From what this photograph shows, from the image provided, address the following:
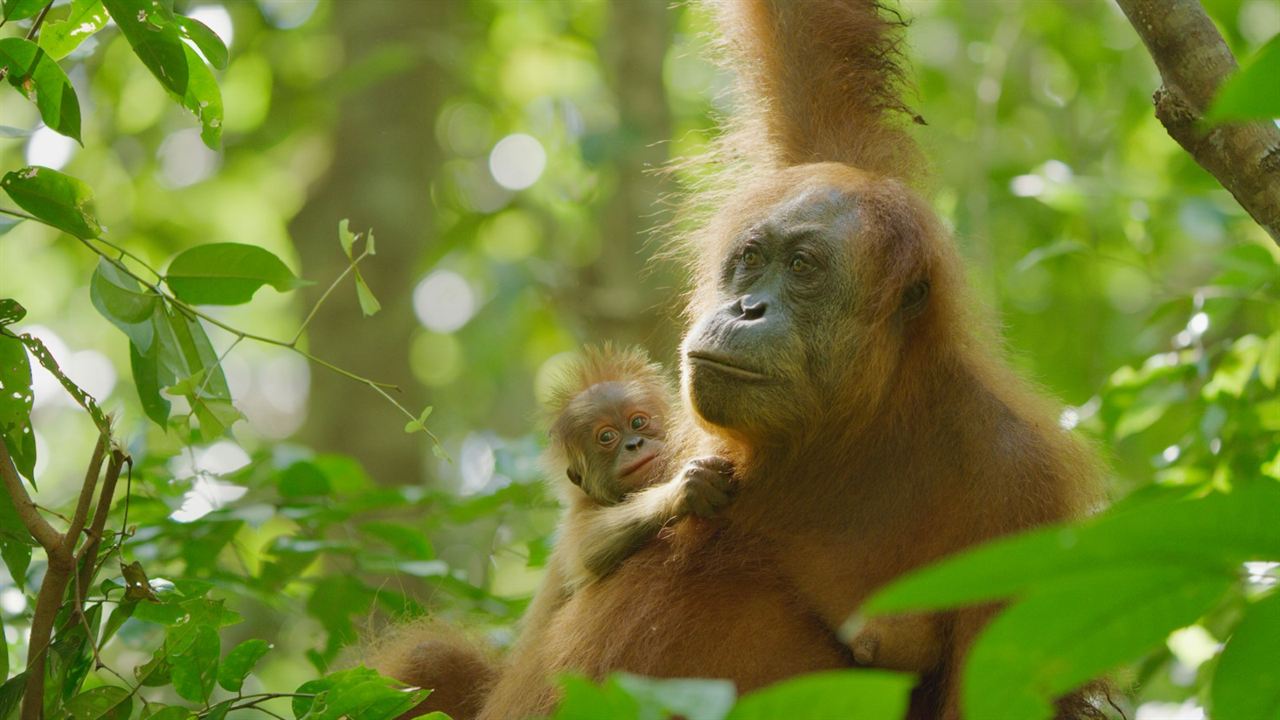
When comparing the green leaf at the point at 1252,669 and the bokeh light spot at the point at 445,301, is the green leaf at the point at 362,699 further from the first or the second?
the bokeh light spot at the point at 445,301

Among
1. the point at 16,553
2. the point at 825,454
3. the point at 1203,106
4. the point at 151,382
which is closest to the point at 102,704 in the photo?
the point at 16,553

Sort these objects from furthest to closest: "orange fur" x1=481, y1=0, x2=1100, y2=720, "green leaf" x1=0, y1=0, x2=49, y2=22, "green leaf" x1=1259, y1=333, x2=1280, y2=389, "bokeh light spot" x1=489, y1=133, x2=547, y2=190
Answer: "bokeh light spot" x1=489, y1=133, x2=547, y2=190
"green leaf" x1=1259, y1=333, x2=1280, y2=389
"orange fur" x1=481, y1=0, x2=1100, y2=720
"green leaf" x1=0, y1=0, x2=49, y2=22

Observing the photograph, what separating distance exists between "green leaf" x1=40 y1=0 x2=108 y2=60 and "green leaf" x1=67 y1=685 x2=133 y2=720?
5.79 ft

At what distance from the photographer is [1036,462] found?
4.18 metres

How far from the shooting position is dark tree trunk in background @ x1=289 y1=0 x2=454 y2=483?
34.8 ft

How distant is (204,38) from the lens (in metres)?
3.58

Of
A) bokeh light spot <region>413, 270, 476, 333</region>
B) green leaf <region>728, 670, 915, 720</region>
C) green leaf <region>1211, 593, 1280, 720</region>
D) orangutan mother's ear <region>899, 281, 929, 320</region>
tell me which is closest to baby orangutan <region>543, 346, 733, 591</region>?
orangutan mother's ear <region>899, 281, 929, 320</region>

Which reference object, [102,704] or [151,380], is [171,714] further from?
[151,380]

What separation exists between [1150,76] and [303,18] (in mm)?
9150

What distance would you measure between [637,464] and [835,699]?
3961 mm

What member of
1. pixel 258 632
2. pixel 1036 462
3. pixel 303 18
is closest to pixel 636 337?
pixel 258 632

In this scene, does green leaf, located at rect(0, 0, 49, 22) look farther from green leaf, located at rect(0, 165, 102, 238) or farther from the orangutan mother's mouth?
the orangutan mother's mouth

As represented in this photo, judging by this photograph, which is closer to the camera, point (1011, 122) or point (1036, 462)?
point (1036, 462)

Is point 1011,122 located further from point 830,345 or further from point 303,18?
point 830,345
